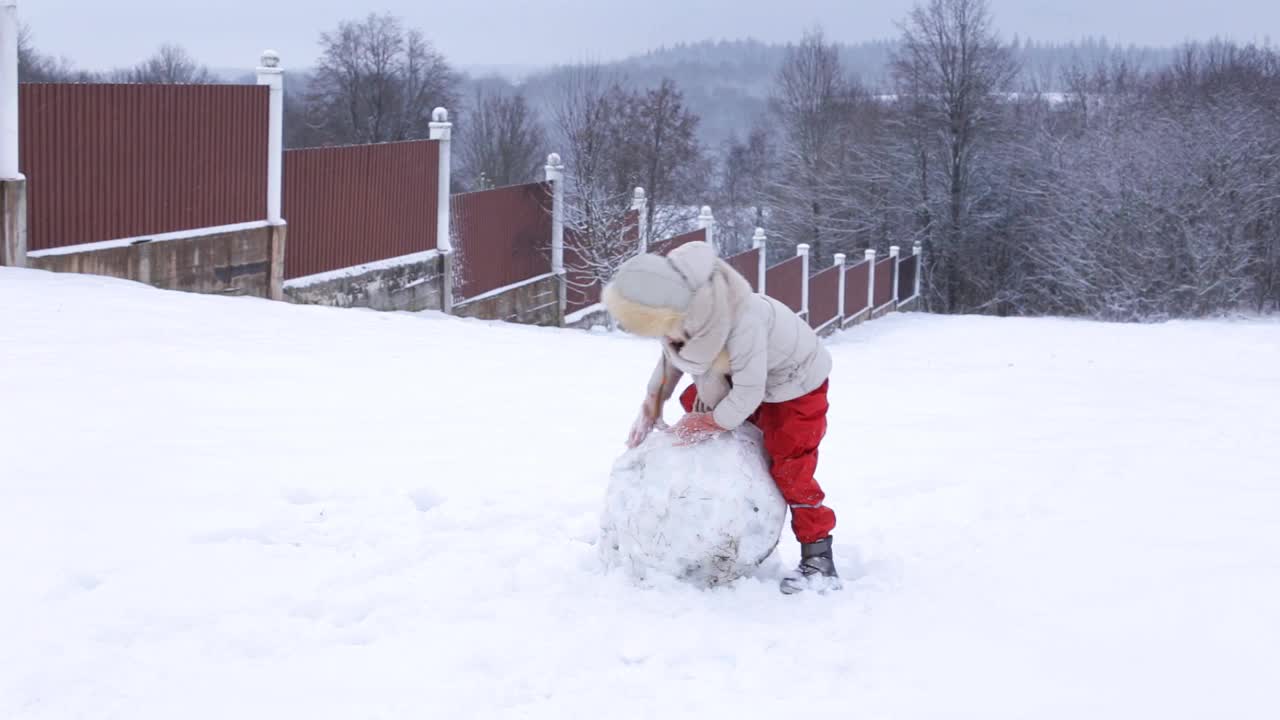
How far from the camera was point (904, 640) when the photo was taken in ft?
13.3

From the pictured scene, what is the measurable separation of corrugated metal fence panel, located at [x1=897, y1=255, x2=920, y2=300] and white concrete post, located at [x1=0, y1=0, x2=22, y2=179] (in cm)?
3249

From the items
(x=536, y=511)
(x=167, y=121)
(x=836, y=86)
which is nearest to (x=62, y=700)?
A: (x=536, y=511)

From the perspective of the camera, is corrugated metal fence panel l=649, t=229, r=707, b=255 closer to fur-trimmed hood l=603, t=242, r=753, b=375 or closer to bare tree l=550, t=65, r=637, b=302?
bare tree l=550, t=65, r=637, b=302

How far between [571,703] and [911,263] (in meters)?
39.8

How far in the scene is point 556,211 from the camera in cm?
2112

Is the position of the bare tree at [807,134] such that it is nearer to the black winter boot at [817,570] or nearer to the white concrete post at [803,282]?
the white concrete post at [803,282]

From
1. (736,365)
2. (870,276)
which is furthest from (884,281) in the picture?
(736,365)

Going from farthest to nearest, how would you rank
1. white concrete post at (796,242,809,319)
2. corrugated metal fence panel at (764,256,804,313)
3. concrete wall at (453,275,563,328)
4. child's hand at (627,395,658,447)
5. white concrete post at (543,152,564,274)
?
white concrete post at (796,242,809,319) → corrugated metal fence panel at (764,256,804,313) → white concrete post at (543,152,564,274) → concrete wall at (453,275,563,328) → child's hand at (627,395,658,447)

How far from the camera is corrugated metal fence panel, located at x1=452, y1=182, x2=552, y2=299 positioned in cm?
1909

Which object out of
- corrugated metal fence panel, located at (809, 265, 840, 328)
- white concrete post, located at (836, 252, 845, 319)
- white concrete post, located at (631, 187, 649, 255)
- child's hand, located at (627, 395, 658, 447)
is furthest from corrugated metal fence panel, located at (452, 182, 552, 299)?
child's hand, located at (627, 395, 658, 447)

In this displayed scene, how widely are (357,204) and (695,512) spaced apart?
12.9m

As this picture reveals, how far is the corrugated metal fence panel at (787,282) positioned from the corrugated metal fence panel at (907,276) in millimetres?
11746

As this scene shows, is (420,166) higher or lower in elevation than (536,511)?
higher

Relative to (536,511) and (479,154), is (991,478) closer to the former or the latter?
(536,511)
